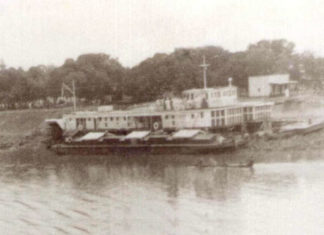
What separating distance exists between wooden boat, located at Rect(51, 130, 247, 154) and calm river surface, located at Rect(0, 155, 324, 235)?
2.97ft

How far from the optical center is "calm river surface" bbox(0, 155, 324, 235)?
591cm

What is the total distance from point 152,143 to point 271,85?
433cm

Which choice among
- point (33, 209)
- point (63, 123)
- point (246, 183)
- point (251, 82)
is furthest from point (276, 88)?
point (33, 209)

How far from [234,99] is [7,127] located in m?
6.46

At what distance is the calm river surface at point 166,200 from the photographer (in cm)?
591

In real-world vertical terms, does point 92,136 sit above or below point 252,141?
above

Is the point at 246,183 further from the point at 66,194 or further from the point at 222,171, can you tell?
the point at 66,194

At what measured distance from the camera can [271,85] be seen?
46.3 feet

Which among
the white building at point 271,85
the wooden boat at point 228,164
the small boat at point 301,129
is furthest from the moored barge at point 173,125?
the white building at point 271,85

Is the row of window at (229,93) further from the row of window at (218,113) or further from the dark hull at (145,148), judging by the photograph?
the dark hull at (145,148)

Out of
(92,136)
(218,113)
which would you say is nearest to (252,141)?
(218,113)

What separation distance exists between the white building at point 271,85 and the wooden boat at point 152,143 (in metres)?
3.63

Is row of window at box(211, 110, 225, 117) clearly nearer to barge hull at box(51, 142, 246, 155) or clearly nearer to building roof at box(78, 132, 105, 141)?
barge hull at box(51, 142, 246, 155)

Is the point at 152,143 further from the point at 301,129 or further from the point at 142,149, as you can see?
the point at 301,129
